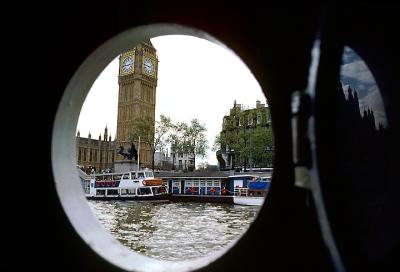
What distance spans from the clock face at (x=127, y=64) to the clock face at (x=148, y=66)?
321cm

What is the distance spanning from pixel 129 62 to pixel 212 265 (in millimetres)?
86459

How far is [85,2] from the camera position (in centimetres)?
260

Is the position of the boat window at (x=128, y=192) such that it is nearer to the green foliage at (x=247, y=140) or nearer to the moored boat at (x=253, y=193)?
the moored boat at (x=253, y=193)

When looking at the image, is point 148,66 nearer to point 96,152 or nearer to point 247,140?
point 96,152

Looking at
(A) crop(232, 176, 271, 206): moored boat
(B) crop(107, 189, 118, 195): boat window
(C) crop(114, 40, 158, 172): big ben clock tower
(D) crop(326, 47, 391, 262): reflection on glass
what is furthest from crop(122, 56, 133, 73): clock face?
(D) crop(326, 47, 391, 262): reflection on glass

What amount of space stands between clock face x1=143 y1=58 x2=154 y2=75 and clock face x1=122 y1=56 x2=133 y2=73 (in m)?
3.21

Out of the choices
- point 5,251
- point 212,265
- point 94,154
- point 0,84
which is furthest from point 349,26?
point 94,154

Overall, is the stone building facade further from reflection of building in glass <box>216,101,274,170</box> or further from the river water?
the river water

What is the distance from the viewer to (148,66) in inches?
3420

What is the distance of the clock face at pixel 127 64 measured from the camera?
85.1 meters

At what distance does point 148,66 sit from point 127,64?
4875 mm

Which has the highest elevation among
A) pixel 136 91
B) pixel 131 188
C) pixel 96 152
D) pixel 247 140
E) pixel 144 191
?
pixel 136 91

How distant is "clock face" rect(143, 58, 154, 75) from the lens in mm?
85625

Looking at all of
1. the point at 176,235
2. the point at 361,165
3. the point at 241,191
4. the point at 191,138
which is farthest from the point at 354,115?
the point at 191,138
